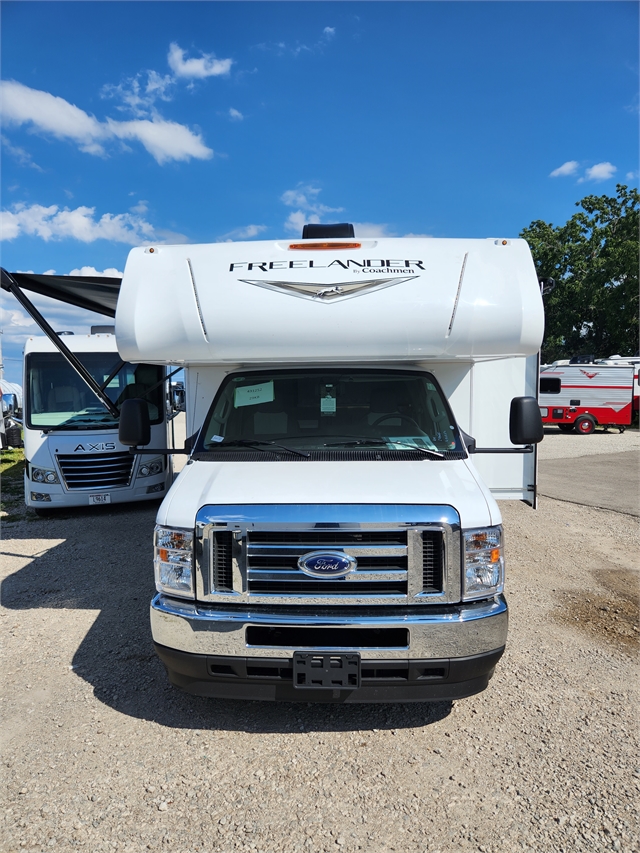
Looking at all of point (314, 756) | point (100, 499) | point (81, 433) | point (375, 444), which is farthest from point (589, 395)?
point (314, 756)

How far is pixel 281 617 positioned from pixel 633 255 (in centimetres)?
3253

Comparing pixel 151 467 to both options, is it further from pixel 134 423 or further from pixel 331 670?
pixel 331 670

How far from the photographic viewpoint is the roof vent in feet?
18.6

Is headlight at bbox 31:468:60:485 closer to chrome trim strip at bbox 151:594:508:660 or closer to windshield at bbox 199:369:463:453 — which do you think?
windshield at bbox 199:369:463:453

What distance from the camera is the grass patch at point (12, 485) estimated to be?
9.84 metres

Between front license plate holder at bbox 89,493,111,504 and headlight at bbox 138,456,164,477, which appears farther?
headlight at bbox 138,456,164,477

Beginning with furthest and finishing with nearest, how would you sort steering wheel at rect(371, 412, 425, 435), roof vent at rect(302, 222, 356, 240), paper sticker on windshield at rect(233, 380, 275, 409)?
roof vent at rect(302, 222, 356, 240) → paper sticker on windshield at rect(233, 380, 275, 409) → steering wheel at rect(371, 412, 425, 435)

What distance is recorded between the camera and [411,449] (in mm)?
4129

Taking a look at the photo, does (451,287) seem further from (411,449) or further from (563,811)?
(563,811)

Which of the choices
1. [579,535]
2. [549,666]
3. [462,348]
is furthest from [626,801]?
[579,535]

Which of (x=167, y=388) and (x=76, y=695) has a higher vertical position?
(x=167, y=388)

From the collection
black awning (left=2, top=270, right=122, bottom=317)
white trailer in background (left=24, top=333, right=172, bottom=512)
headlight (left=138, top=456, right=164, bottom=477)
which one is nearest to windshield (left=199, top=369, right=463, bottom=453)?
black awning (left=2, top=270, right=122, bottom=317)

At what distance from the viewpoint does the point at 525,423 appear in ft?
14.4

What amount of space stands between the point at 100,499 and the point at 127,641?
178 inches
